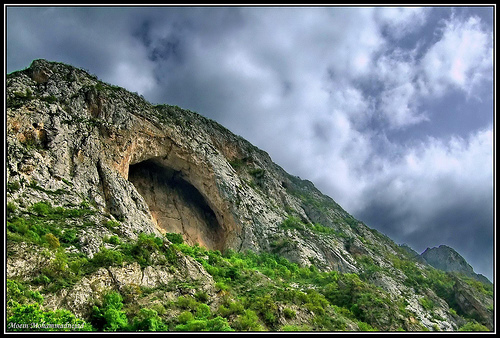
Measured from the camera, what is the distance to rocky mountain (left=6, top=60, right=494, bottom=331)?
58.3 feet

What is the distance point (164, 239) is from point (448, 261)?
96.0 metres

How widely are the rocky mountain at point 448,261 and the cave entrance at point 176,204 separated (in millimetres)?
77185

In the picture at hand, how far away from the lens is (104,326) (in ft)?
51.0

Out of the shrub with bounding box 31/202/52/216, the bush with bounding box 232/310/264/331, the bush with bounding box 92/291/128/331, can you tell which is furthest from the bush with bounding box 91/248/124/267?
the bush with bounding box 232/310/264/331

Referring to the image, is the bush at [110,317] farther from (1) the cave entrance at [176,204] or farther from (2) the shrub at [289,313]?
(1) the cave entrance at [176,204]

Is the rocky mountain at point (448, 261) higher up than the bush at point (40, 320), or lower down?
higher up

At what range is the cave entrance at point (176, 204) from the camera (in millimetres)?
43375

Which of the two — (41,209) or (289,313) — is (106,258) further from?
(289,313)

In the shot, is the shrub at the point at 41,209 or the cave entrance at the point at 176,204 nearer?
the shrub at the point at 41,209

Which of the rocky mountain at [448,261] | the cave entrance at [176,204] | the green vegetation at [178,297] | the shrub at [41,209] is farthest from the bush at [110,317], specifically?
the rocky mountain at [448,261]

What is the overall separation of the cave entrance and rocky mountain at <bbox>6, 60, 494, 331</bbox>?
0.59ft

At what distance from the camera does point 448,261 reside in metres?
96.2

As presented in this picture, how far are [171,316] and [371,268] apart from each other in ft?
107

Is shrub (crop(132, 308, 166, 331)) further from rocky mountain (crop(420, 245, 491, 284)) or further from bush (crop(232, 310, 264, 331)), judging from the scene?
rocky mountain (crop(420, 245, 491, 284))
